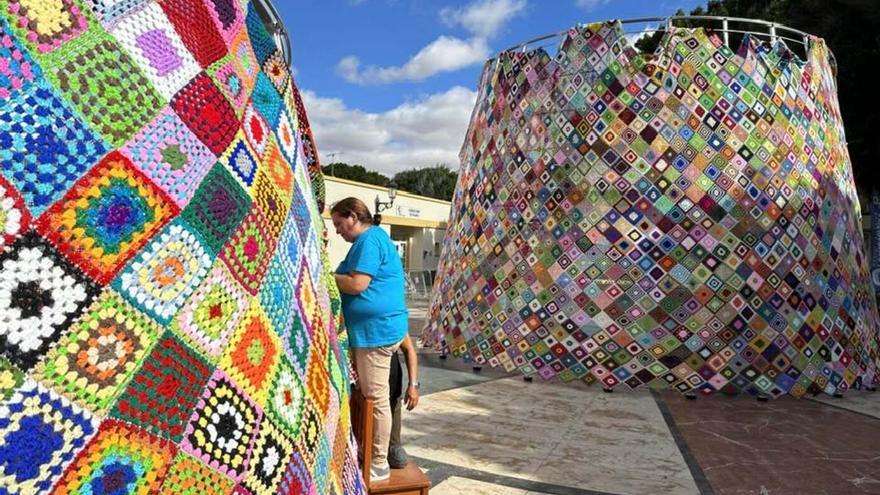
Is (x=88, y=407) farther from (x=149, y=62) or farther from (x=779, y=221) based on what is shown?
(x=779, y=221)

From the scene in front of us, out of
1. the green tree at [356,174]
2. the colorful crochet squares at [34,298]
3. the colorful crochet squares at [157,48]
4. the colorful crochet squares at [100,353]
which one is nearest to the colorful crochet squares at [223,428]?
the colorful crochet squares at [100,353]

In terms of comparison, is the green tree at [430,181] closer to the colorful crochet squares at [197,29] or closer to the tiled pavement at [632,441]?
the tiled pavement at [632,441]

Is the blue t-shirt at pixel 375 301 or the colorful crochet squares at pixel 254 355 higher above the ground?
the blue t-shirt at pixel 375 301

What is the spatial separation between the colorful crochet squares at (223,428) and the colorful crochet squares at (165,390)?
20 millimetres

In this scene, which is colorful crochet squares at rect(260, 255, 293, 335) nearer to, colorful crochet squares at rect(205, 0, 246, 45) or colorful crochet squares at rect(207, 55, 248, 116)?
colorful crochet squares at rect(207, 55, 248, 116)

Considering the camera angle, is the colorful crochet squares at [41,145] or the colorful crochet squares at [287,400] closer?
the colorful crochet squares at [41,145]

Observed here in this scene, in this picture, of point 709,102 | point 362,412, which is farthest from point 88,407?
point 709,102

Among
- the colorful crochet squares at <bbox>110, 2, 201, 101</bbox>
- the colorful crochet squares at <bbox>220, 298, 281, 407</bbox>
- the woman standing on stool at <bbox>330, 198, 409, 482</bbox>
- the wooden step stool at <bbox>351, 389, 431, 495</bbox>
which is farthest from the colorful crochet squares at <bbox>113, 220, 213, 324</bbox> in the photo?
the woman standing on stool at <bbox>330, 198, 409, 482</bbox>

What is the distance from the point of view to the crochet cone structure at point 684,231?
543 cm

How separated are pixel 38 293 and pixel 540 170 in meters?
5.49

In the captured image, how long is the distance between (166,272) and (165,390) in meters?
0.17

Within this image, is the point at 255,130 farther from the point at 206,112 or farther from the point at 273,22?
the point at 273,22

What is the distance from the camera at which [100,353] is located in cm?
88

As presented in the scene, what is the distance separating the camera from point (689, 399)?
5297 millimetres
